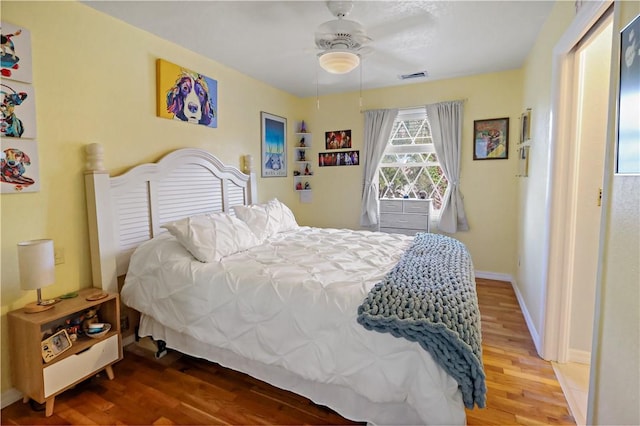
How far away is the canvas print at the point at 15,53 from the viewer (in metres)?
1.80

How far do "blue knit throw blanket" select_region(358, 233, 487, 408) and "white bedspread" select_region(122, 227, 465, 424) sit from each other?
0.18 ft

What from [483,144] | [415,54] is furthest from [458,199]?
[415,54]

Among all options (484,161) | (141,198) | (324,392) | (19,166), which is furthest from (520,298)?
(19,166)

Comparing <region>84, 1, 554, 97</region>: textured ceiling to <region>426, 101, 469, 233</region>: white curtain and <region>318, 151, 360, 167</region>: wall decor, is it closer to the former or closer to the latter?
<region>426, 101, 469, 233</region>: white curtain

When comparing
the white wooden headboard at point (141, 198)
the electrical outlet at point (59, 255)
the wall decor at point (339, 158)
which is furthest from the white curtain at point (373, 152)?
the electrical outlet at point (59, 255)

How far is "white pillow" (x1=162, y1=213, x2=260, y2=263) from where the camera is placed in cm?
229

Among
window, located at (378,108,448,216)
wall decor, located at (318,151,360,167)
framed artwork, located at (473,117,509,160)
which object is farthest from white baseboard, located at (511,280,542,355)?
wall decor, located at (318,151,360,167)

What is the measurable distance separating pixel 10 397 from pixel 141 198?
1428 mm

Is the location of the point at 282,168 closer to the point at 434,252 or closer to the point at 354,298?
the point at 434,252

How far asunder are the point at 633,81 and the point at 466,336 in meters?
1.11

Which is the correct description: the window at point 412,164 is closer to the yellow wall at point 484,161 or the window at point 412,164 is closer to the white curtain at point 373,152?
the white curtain at point 373,152

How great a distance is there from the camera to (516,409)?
70.5 inches

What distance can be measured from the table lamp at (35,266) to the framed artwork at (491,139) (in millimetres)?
4155

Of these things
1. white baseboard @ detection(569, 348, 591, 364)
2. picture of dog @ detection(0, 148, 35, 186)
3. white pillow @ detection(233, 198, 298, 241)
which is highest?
picture of dog @ detection(0, 148, 35, 186)
